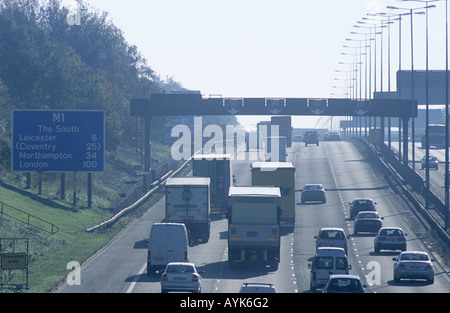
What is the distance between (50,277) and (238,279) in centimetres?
820

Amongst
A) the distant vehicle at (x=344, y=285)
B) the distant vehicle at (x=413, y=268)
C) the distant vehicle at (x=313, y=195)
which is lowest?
the distant vehicle at (x=413, y=268)

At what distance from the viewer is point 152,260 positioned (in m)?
43.0

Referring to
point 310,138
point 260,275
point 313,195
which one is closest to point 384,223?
point 313,195

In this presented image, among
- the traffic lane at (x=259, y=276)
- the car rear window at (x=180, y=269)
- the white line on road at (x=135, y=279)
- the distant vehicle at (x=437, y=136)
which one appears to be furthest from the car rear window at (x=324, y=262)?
the distant vehicle at (x=437, y=136)

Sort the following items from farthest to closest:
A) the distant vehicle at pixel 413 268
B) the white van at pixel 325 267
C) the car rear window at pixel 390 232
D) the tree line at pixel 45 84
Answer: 1. the tree line at pixel 45 84
2. the car rear window at pixel 390 232
3. the distant vehicle at pixel 413 268
4. the white van at pixel 325 267

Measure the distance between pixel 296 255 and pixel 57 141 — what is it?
1830 cm

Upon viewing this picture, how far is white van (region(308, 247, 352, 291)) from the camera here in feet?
129

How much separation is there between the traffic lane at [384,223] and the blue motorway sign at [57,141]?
17.5 metres

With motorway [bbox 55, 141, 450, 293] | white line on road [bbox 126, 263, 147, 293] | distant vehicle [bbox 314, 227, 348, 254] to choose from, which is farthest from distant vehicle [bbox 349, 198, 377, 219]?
white line on road [bbox 126, 263, 147, 293]

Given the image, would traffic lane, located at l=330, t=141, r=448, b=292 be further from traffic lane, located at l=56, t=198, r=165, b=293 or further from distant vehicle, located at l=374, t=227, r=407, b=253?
traffic lane, located at l=56, t=198, r=165, b=293

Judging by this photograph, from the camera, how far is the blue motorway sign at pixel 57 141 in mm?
61219

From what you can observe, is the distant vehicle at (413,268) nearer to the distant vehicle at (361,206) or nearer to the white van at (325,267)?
the white van at (325,267)
